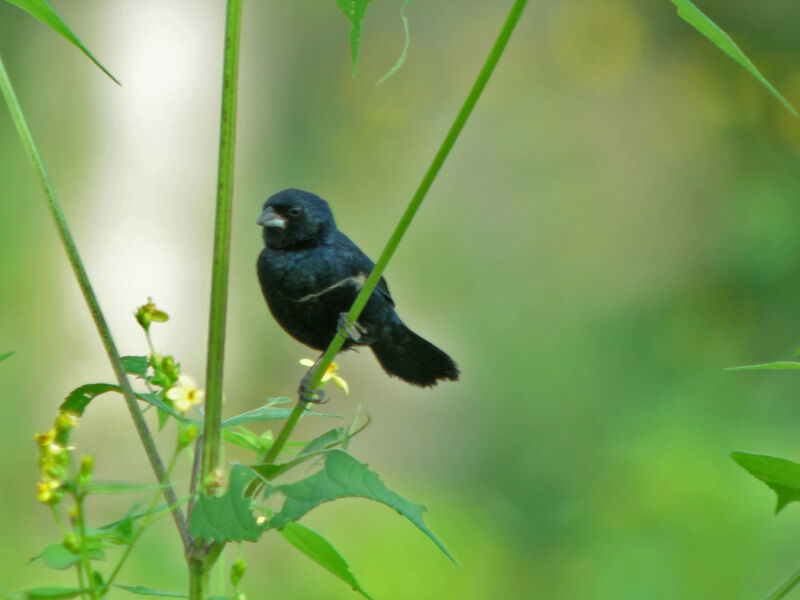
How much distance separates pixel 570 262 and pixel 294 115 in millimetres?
2080

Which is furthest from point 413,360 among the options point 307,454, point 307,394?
point 307,454

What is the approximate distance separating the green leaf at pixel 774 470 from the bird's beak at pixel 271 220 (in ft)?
5.49

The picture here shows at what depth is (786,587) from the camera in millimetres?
869

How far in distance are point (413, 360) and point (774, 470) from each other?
5.66 feet

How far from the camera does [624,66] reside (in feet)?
22.0

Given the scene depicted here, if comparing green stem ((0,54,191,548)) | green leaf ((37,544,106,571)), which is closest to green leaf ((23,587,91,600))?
green leaf ((37,544,106,571))

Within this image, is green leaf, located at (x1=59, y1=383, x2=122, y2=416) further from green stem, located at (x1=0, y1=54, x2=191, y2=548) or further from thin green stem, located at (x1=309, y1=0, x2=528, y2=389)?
thin green stem, located at (x1=309, y1=0, x2=528, y2=389)

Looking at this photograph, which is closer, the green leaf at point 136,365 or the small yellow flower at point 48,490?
the small yellow flower at point 48,490

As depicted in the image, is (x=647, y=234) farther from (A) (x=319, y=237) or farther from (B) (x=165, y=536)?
(A) (x=319, y=237)

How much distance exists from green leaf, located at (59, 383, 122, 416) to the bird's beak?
1334 mm

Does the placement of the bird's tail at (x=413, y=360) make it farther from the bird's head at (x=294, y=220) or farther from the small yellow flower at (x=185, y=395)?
the small yellow flower at (x=185, y=395)

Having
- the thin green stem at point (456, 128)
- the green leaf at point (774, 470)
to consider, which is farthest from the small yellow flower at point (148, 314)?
the green leaf at point (774, 470)

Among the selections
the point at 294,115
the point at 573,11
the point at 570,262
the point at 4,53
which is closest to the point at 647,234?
the point at 570,262

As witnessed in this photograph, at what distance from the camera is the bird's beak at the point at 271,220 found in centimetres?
241
